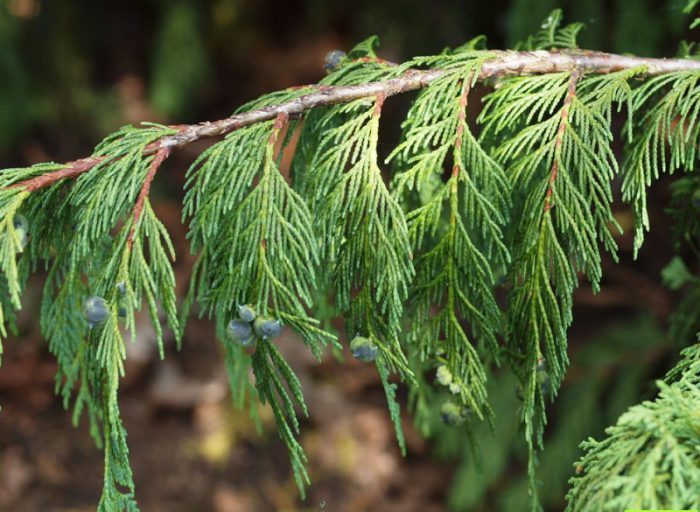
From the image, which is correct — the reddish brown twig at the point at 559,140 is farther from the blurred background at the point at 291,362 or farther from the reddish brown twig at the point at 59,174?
the blurred background at the point at 291,362

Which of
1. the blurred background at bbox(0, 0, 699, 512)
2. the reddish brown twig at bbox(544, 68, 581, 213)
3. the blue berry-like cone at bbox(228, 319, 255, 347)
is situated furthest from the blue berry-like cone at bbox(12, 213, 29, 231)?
the blurred background at bbox(0, 0, 699, 512)

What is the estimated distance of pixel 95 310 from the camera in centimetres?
105

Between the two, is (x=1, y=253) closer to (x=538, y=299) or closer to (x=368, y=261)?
(x=368, y=261)

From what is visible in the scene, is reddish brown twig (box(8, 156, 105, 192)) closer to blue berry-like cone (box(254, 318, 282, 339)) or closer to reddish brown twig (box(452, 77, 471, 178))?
blue berry-like cone (box(254, 318, 282, 339))

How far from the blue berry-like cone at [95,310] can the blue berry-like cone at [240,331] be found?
0.18 meters

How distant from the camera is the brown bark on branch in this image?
116 cm

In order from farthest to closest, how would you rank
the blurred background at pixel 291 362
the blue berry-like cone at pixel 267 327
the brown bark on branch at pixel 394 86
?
the blurred background at pixel 291 362 → the brown bark on branch at pixel 394 86 → the blue berry-like cone at pixel 267 327

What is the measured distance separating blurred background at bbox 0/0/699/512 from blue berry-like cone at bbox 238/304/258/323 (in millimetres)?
1744

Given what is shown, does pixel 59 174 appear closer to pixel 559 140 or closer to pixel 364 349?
pixel 364 349

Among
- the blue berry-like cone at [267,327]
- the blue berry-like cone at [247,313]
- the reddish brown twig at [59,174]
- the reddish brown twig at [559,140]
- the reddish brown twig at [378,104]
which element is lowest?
the blue berry-like cone at [267,327]

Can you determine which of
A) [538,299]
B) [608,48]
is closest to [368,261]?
[538,299]

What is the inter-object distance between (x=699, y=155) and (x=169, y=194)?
11.4ft

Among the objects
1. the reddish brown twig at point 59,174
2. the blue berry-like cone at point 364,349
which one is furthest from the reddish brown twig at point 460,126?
the reddish brown twig at point 59,174

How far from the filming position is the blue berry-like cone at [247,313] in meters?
1.06
